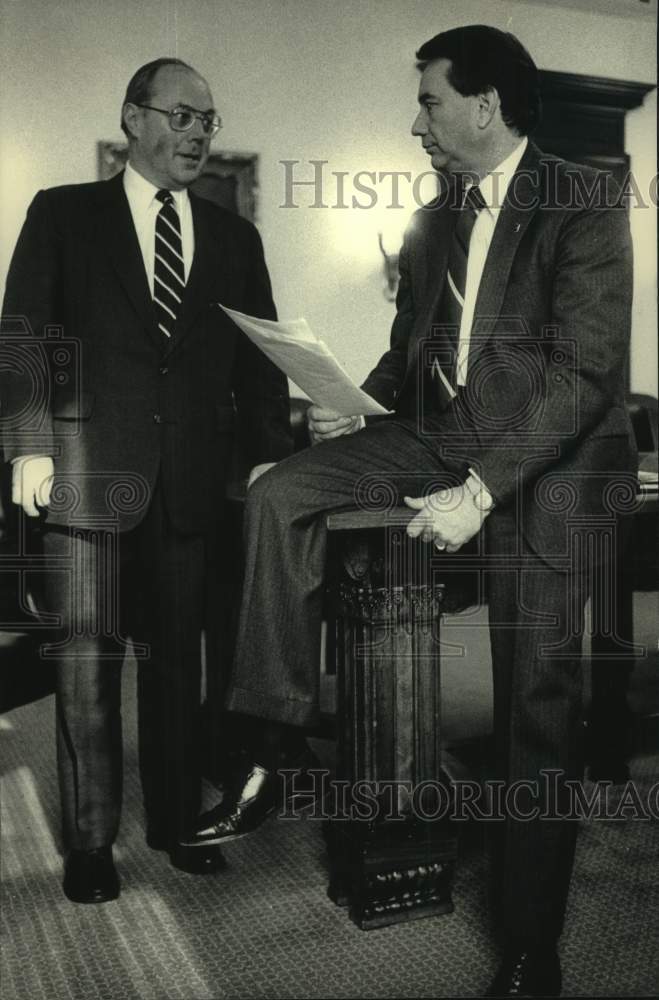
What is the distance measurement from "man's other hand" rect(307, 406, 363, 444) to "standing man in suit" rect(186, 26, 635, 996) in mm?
75

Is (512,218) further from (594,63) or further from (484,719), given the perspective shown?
(484,719)

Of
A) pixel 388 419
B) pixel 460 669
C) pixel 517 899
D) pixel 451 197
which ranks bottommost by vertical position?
pixel 517 899

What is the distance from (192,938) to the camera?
2002mm

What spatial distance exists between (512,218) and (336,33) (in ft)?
Result: 2.14

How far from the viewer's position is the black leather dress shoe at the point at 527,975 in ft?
5.71

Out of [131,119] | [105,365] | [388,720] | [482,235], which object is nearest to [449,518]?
[388,720]

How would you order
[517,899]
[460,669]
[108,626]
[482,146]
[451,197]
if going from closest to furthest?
[517,899] → [482,146] → [451,197] → [108,626] → [460,669]

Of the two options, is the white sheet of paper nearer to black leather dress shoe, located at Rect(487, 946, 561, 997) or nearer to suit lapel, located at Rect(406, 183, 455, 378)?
suit lapel, located at Rect(406, 183, 455, 378)

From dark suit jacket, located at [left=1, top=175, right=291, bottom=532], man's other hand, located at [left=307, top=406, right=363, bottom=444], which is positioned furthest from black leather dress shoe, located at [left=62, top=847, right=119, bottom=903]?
man's other hand, located at [left=307, top=406, right=363, bottom=444]

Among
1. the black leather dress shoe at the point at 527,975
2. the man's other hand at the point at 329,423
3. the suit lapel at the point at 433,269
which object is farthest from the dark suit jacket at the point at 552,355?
the black leather dress shoe at the point at 527,975

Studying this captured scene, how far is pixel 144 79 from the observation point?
7.32 feet

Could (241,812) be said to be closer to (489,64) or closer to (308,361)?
(308,361)

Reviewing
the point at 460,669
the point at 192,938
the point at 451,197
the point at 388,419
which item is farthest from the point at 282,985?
the point at 451,197

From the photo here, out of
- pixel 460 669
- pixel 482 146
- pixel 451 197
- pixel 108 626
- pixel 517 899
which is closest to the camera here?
pixel 517 899
